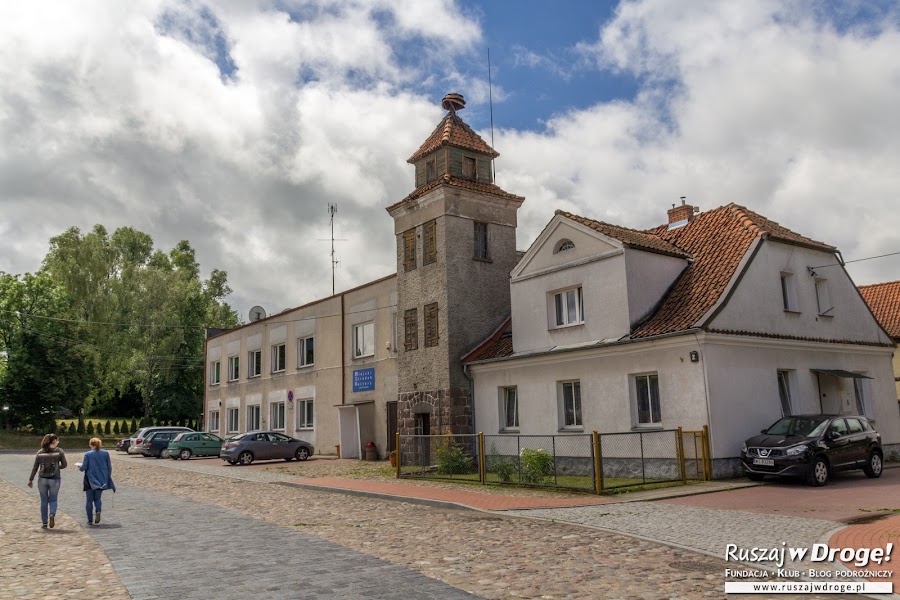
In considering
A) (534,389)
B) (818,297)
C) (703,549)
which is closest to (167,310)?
(534,389)

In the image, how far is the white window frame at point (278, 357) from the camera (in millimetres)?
38844

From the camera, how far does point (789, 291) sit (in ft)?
72.4

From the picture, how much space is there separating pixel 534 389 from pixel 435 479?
168 inches

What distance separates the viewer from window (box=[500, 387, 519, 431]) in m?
23.8

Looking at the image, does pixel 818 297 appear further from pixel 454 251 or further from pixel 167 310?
pixel 167 310

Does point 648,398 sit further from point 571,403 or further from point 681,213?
point 681,213

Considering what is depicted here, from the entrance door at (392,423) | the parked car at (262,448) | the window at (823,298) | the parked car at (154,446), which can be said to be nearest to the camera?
the window at (823,298)

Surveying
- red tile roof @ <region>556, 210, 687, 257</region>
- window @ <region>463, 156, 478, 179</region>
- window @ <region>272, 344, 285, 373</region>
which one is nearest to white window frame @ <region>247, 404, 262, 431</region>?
window @ <region>272, 344, 285, 373</region>

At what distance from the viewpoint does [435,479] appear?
20672 millimetres

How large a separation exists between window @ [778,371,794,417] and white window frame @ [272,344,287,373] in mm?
25152

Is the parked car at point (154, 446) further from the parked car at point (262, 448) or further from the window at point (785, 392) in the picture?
the window at point (785, 392)

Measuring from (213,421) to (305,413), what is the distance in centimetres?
1356

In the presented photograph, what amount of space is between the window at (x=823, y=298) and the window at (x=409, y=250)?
13324 millimetres

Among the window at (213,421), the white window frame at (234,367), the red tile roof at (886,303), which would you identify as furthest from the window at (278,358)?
the red tile roof at (886,303)
